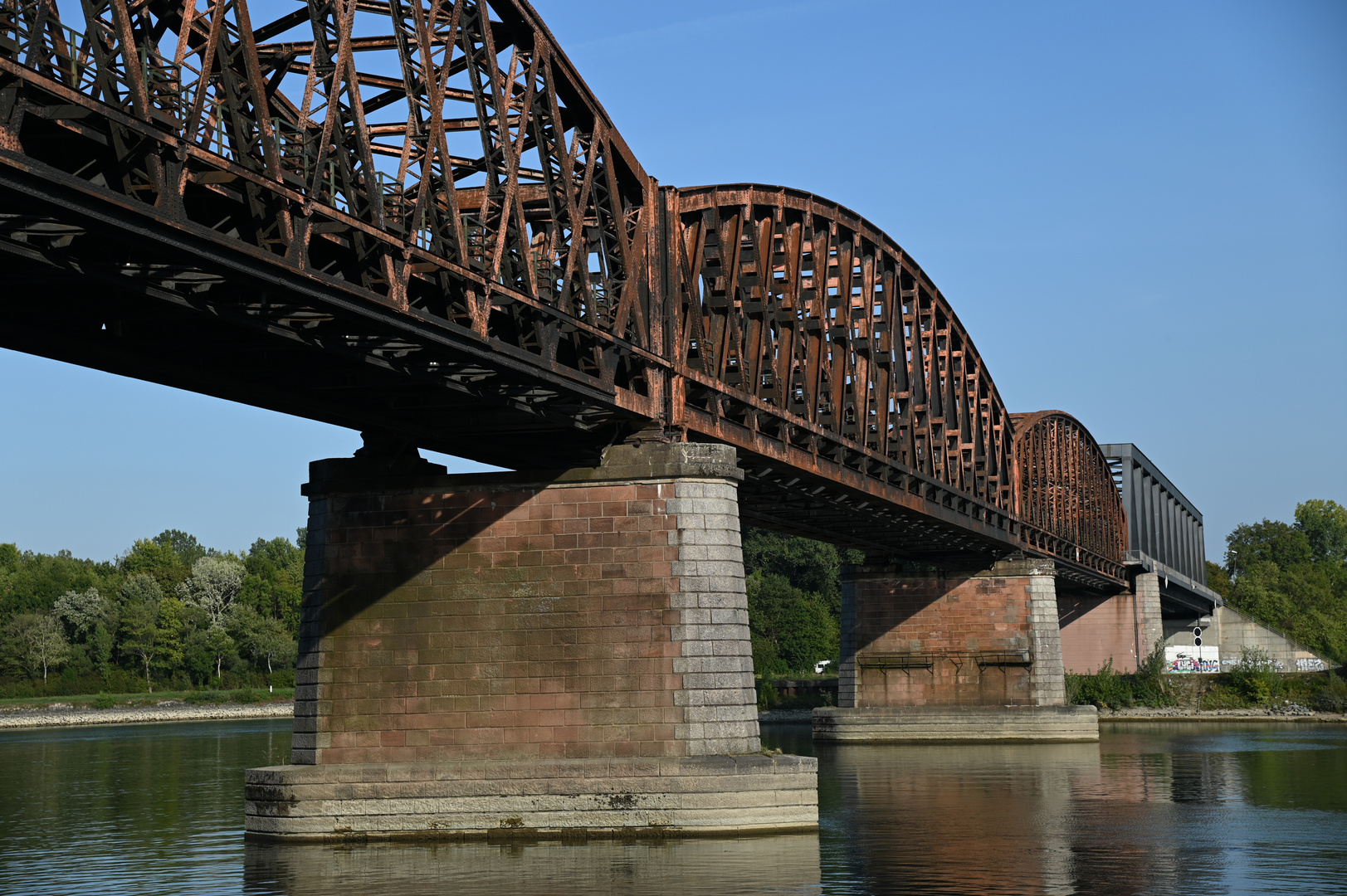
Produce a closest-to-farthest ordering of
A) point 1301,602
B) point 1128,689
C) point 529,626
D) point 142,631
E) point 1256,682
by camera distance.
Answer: point 529,626 → point 1128,689 → point 1256,682 → point 142,631 → point 1301,602

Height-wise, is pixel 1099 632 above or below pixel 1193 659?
above

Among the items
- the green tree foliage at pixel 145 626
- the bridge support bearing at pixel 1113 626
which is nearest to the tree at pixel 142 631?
the green tree foliage at pixel 145 626

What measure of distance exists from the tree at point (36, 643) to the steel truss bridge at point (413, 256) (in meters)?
95.5

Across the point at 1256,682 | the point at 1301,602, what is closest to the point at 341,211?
the point at 1256,682

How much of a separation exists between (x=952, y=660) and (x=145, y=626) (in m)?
85.4

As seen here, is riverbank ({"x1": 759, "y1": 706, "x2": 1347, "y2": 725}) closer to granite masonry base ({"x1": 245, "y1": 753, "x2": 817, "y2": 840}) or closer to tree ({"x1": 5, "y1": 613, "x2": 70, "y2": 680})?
granite masonry base ({"x1": 245, "y1": 753, "x2": 817, "y2": 840})

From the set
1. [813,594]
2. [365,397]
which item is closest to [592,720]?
[365,397]

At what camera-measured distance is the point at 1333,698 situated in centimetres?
8900

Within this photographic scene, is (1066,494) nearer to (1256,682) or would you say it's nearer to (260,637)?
(1256,682)

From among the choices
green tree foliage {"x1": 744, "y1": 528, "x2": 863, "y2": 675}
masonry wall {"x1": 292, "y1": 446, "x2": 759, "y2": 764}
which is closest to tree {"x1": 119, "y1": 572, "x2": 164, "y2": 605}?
green tree foliage {"x1": 744, "y1": 528, "x2": 863, "y2": 675}

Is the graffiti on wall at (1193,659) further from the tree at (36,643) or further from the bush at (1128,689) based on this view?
the tree at (36,643)

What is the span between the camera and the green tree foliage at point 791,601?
136 meters

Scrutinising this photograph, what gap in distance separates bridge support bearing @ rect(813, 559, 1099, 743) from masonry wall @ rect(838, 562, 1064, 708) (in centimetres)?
4

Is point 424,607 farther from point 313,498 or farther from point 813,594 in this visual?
point 813,594
